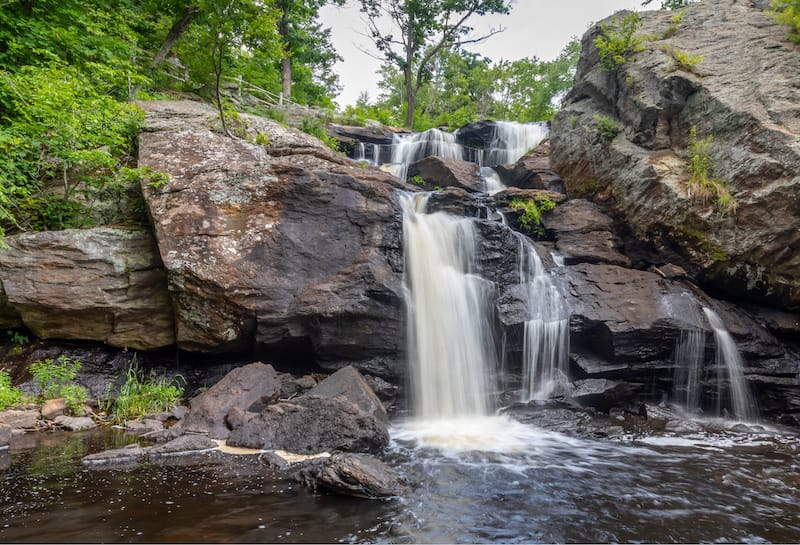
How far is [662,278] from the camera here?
919 centimetres

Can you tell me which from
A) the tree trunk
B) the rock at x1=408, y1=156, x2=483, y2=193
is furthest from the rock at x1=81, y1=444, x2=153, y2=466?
the tree trunk

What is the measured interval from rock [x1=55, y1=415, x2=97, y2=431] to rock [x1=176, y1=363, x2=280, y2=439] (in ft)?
4.37

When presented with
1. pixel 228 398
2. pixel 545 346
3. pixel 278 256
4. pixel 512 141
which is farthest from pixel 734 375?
pixel 512 141

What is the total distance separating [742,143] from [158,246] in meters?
11.6

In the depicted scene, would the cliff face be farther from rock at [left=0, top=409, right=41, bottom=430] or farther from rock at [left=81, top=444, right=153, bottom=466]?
rock at [left=0, top=409, right=41, bottom=430]

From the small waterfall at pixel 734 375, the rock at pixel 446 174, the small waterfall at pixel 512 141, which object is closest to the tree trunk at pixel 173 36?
the rock at pixel 446 174

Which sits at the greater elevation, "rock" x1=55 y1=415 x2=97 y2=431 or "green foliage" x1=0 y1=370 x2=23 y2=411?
"green foliage" x1=0 y1=370 x2=23 y2=411

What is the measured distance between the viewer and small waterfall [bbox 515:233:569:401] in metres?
8.38

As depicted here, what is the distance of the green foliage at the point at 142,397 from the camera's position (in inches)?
A: 256

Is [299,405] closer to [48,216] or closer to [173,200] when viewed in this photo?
[173,200]

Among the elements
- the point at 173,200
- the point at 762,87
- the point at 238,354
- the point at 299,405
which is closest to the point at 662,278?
the point at 762,87

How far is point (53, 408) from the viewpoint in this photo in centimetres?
627

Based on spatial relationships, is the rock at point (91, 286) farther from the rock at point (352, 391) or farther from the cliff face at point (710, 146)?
the cliff face at point (710, 146)

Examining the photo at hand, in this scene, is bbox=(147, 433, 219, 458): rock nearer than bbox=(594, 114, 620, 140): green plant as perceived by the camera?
Yes
